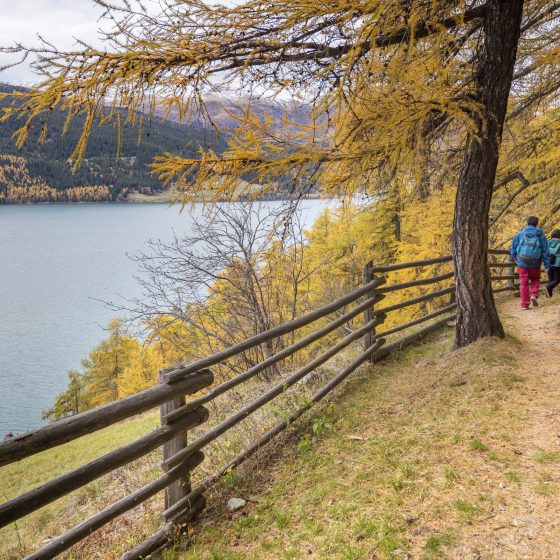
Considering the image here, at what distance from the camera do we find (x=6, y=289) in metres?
60.0

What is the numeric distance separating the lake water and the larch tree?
1402 mm

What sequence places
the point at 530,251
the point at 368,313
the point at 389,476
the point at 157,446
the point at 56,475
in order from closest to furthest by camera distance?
the point at 157,446 < the point at 389,476 < the point at 368,313 < the point at 530,251 < the point at 56,475

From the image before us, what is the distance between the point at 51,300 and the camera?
178ft

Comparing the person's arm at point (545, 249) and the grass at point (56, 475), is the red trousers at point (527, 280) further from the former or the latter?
the grass at point (56, 475)

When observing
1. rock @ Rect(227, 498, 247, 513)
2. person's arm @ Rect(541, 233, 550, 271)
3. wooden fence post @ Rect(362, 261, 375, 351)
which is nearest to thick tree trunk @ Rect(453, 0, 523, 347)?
wooden fence post @ Rect(362, 261, 375, 351)

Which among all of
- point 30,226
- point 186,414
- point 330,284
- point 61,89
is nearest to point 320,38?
point 61,89

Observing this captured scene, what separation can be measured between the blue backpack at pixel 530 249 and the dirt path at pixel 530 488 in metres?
3.70

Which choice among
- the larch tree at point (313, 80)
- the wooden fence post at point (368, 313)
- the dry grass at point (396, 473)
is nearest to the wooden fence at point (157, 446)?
the dry grass at point (396, 473)

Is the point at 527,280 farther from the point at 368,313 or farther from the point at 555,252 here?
the point at 368,313

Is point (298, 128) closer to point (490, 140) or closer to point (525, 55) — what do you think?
point (490, 140)

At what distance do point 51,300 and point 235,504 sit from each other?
5728 cm

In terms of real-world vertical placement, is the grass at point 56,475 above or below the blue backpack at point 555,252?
below

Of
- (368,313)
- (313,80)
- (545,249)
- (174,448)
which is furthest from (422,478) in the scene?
(545,249)

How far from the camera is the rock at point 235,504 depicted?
3955mm
